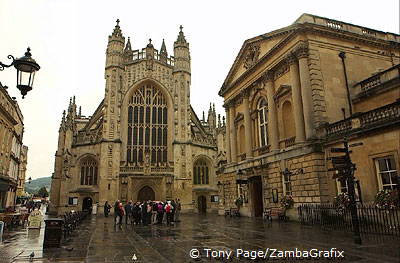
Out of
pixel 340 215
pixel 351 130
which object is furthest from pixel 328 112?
pixel 340 215

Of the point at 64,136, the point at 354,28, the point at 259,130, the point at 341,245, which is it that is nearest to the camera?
the point at 341,245

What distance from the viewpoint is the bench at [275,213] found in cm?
1755

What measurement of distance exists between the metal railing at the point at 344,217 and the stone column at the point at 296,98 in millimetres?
4103

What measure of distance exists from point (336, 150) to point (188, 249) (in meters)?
5.95

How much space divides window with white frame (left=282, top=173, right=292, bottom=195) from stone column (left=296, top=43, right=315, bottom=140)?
9.33ft

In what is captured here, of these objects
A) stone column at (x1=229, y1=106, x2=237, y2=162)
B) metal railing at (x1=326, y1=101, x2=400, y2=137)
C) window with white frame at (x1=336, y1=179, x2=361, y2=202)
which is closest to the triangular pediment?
stone column at (x1=229, y1=106, x2=237, y2=162)

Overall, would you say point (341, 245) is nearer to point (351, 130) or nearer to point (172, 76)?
point (351, 130)

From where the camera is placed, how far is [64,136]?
4022 cm

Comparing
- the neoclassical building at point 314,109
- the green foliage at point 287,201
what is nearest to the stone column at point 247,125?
the neoclassical building at point 314,109

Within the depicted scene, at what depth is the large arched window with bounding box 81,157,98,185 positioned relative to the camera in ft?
125

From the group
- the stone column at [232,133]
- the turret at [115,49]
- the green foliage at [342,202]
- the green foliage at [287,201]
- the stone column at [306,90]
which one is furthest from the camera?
the turret at [115,49]

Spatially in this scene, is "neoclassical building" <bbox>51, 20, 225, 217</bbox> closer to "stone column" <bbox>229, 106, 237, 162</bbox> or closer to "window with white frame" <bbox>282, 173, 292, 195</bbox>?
"stone column" <bbox>229, 106, 237, 162</bbox>

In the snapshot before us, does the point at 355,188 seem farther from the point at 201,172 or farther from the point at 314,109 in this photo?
the point at 201,172

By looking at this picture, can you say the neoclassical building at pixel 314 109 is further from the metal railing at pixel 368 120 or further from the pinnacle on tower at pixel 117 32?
the pinnacle on tower at pixel 117 32
